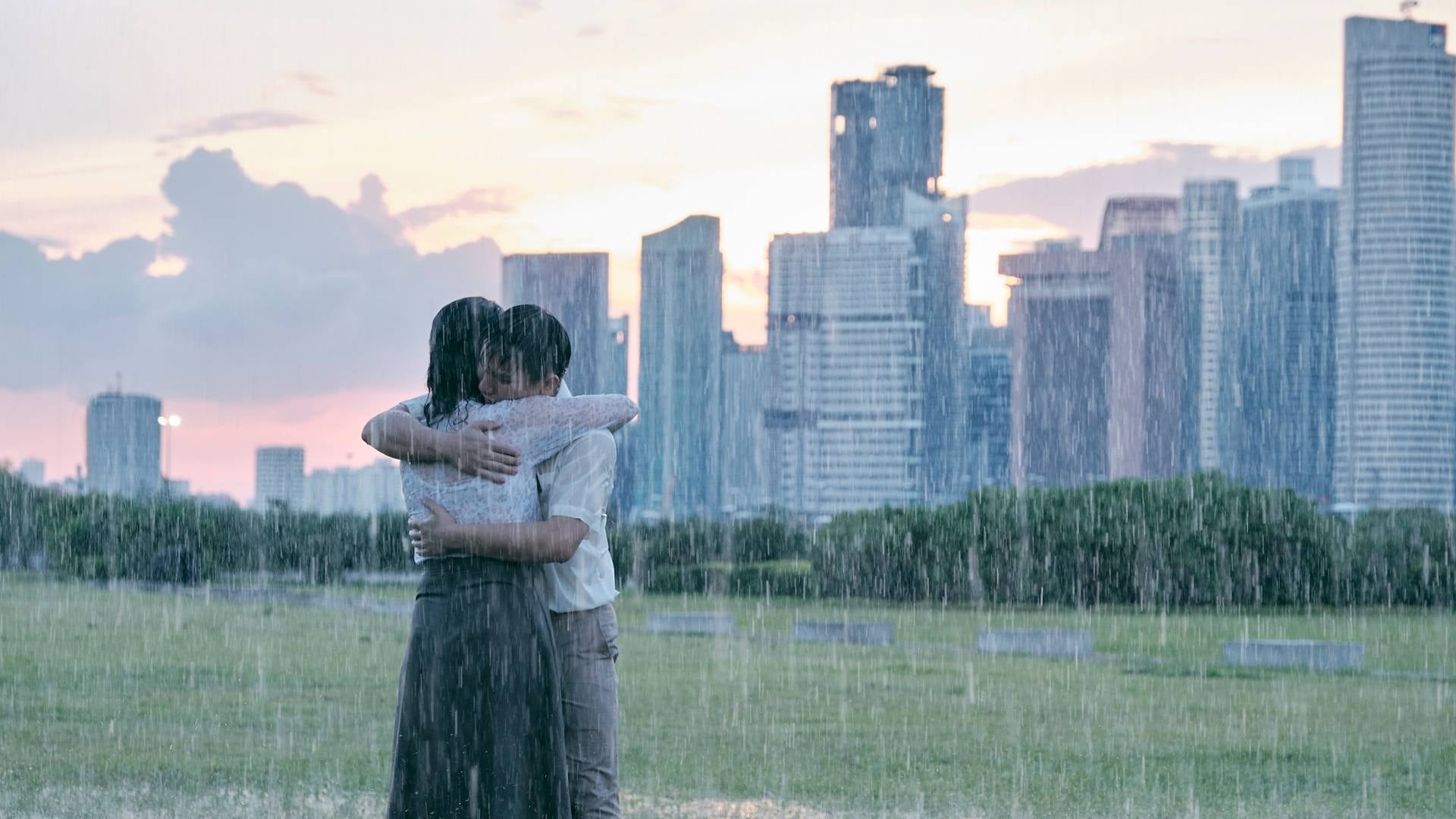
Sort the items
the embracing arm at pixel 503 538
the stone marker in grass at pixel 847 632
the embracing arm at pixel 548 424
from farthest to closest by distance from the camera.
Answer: the stone marker in grass at pixel 847 632 → the embracing arm at pixel 548 424 → the embracing arm at pixel 503 538

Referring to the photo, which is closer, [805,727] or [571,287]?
[805,727]

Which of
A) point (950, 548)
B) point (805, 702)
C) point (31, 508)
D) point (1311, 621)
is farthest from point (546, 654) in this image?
point (31, 508)

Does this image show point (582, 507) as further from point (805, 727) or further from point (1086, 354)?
point (1086, 354)

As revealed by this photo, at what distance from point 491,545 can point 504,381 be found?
1.22ft

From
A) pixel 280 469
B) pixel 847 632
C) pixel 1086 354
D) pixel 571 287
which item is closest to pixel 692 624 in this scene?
pixel 847 632

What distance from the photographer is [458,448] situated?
3.47 meters

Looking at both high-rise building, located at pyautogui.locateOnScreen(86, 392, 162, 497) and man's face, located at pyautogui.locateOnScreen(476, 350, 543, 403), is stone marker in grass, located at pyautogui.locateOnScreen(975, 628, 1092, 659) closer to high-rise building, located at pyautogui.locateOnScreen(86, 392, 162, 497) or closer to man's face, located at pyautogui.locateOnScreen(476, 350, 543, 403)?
man's face, located at pyautogui.locateOnScreen(476, 350, 543, 403)

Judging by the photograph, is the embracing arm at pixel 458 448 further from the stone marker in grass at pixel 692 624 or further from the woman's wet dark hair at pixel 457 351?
the stone marker in grass at pixel 692 624

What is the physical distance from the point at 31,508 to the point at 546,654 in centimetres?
3392

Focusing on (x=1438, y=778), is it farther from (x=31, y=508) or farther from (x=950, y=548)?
(x=31, y=508)


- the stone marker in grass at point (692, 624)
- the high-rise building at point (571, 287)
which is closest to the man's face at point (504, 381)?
the stone marker in grass at point (692, 624)

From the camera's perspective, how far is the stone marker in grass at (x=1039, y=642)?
50.5 ft

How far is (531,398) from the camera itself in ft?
11.6

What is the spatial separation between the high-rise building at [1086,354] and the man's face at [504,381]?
190 metres
